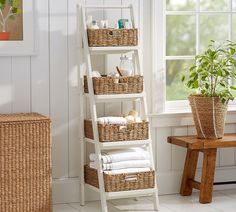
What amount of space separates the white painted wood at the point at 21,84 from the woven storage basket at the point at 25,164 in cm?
32

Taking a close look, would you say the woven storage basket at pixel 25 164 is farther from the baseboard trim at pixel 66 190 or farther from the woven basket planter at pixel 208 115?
the woven basket planter at pixel 208 115

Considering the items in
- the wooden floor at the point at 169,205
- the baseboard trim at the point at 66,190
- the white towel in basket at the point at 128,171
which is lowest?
the wooden floor at the point at 169,205

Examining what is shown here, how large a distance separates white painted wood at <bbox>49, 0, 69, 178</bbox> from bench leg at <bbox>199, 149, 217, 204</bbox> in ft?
3.31

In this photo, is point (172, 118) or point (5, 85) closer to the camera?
point (5, 85)

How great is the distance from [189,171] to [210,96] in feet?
1.99

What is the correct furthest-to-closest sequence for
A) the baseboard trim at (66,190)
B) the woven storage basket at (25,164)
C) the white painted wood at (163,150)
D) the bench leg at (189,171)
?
the white painted wood at (163,150) → the bench leg at (189,171) → the baseboard trim at (66,190) → the woven storage basket at (25,164)

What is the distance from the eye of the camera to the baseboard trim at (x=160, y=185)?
4.92 m

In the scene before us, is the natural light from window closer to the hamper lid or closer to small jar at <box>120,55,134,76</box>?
small jar at <box>120,55,134,76</box>

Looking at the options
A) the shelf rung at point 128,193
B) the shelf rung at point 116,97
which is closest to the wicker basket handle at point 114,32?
the shelf rung at point 116,97

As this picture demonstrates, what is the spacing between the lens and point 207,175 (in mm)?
4883

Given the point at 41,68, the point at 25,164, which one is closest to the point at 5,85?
the point at 41,68

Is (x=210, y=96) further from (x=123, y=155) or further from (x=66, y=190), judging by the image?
(x=66, y=190)

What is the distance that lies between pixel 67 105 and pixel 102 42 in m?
0.59

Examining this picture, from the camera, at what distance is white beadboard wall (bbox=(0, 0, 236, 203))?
4742 mm
